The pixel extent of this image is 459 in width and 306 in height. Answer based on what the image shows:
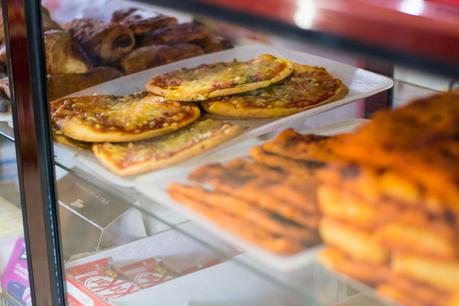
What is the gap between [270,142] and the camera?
3.65 ft

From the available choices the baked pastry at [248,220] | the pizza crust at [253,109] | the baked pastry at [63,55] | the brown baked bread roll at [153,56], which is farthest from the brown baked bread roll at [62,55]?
the baked pastry at [248,220]

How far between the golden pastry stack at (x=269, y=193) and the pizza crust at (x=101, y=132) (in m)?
0.16

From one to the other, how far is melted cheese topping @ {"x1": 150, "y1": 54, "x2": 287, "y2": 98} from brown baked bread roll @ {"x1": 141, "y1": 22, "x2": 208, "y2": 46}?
0.19ft

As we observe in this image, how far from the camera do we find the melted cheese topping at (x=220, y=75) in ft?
3.93

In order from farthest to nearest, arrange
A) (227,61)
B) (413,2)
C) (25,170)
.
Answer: (25,170) → (227,61) → (413,2)

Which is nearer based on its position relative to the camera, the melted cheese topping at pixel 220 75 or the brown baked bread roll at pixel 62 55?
the melted cheese topping at pixel 220 75

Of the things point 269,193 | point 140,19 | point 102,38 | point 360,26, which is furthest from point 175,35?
point 360,26

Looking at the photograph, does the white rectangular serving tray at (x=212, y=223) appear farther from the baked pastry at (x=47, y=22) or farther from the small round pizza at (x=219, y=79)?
the baked pastry at (x=47, y=22)

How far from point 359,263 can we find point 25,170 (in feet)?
2.49

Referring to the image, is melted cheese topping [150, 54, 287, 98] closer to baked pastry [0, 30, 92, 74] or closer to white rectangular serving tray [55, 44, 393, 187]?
white rectangular serving tray [55, 44, 393, 187]

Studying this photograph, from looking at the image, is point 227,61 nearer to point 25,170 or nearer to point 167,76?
point 167,76

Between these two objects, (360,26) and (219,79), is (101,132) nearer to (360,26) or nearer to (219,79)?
(219,79)

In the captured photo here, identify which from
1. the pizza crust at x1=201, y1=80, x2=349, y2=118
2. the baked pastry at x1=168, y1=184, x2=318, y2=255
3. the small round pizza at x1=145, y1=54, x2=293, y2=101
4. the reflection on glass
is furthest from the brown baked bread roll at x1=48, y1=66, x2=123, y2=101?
the reflection on glass

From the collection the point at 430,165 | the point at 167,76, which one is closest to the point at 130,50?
the point at 167,76
